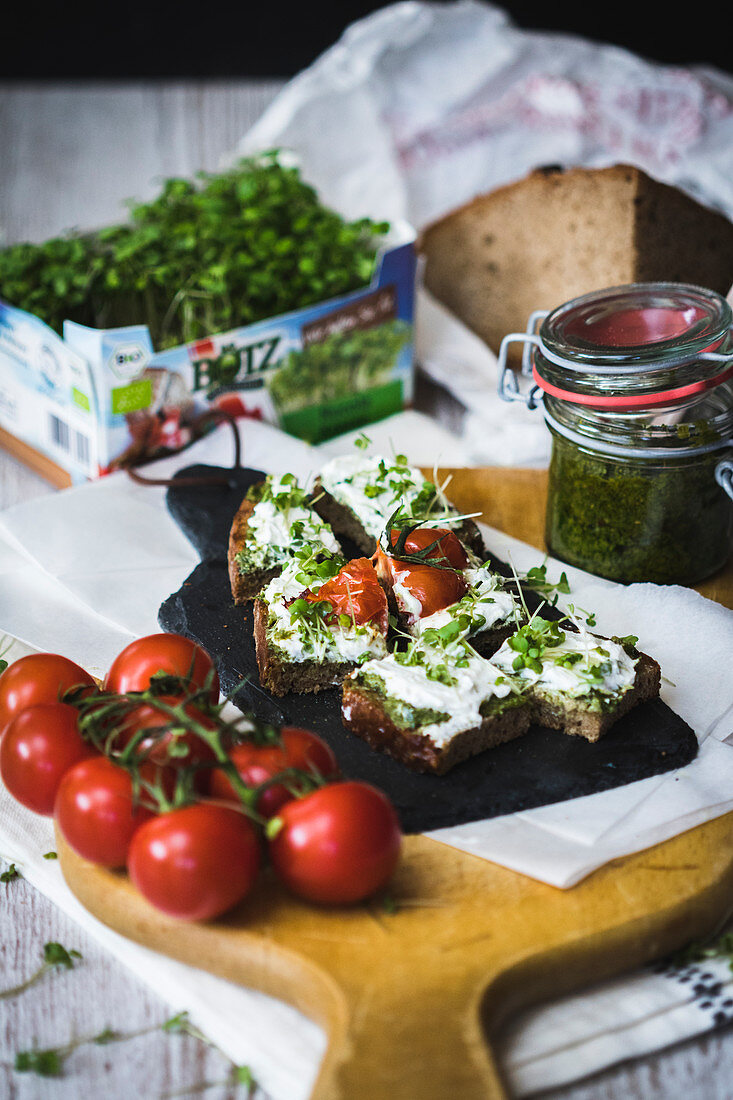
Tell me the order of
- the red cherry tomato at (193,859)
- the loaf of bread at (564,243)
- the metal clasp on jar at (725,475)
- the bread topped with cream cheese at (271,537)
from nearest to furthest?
the red cherry tomato at (193,859), the metal clasp on jar at (725,475), the bread topped with cream cheese at (271,537), the loaf of bread at (564,243)

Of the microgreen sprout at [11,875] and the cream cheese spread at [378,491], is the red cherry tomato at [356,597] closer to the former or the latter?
the cream cheese spread at [378,491]

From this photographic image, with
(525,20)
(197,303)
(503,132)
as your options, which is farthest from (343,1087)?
(525,20)

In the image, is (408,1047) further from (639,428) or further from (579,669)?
(639,428)

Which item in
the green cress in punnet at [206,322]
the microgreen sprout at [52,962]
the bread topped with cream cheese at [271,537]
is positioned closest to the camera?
the microgreen sprout at [52,962]

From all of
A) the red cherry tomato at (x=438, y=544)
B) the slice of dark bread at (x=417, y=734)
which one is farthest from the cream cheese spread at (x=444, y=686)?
the red cherry tomato at (x=438, y=544)

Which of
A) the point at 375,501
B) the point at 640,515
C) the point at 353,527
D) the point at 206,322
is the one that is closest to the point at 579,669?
the point at 640,515

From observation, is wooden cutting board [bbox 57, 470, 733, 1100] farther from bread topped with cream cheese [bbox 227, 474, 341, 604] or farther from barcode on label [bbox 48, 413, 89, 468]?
barcode on label [bbox 48, 413, 89, 468]

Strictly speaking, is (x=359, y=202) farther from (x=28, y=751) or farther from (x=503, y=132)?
(x=28, y=751)

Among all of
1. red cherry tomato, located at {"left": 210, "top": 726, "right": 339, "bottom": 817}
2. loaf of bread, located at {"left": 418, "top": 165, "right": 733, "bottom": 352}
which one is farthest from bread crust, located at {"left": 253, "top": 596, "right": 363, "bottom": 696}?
loaf of bread, located at {"left": 418, "top": 165, "right": 733, "bottom": 352}
